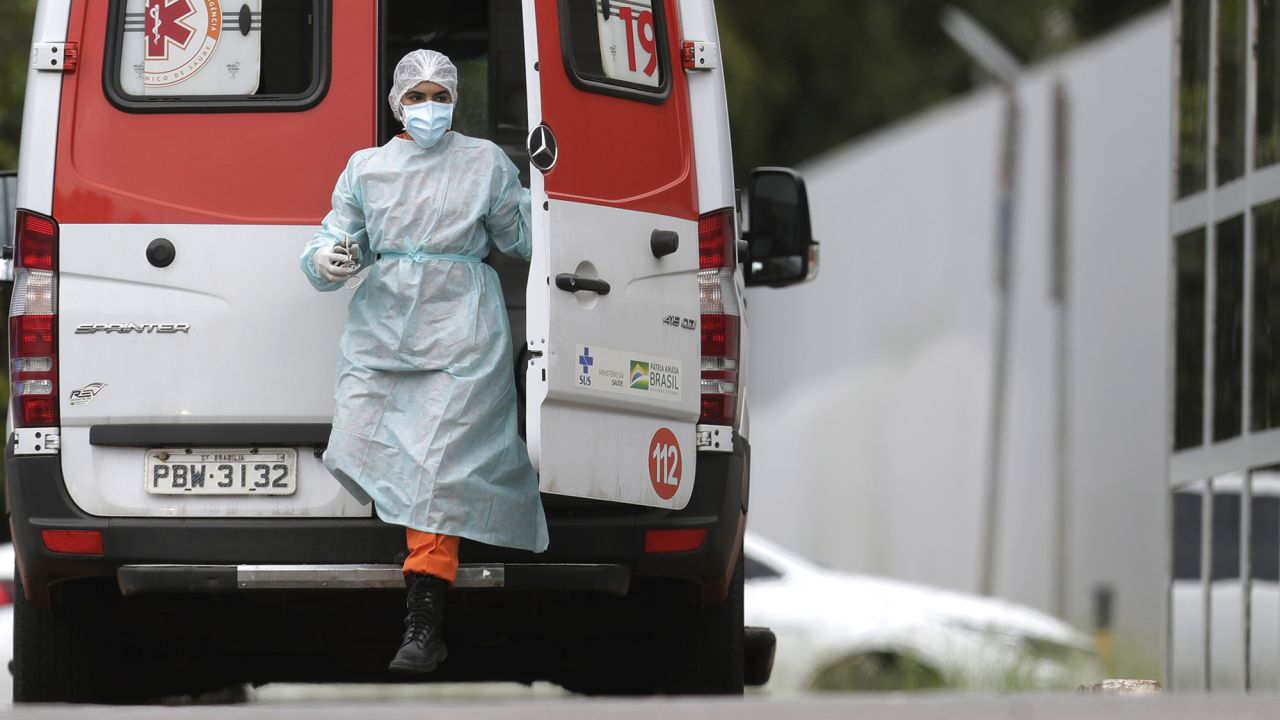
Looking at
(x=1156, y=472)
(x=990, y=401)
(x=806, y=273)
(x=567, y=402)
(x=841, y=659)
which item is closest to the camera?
(x=567, y=402)

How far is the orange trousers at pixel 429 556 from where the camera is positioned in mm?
6027

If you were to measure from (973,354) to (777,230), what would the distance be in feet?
42.8

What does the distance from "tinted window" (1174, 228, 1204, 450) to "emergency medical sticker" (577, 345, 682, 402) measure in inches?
164

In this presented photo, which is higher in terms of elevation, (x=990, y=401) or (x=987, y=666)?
(x=990, y=401)

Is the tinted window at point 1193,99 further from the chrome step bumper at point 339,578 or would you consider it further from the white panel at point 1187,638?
the chrome step bumper at point 339,578

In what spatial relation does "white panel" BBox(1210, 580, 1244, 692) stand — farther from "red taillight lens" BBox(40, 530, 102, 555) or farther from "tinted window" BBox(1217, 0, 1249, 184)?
"red taillight lens" BBox(40, 530, 102, 555)

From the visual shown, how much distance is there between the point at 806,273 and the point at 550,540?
5.43ft

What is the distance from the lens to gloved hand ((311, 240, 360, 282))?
19.4ft

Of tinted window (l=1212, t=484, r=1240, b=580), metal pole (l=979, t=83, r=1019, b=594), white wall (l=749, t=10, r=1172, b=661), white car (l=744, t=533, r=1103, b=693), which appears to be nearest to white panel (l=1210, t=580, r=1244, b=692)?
tinted window (l=1212, t=484, r=1240, b=580)

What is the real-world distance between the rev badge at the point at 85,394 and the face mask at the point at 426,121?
1.01 metres

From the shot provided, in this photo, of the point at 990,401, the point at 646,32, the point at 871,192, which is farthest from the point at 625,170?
the point at 871,192

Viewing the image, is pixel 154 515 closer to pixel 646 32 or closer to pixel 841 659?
pixel 646 32

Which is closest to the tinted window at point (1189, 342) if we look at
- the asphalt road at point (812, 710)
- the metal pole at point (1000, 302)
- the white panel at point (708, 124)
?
the white panel at point (708, 124)

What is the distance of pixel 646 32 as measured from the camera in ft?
21.1
